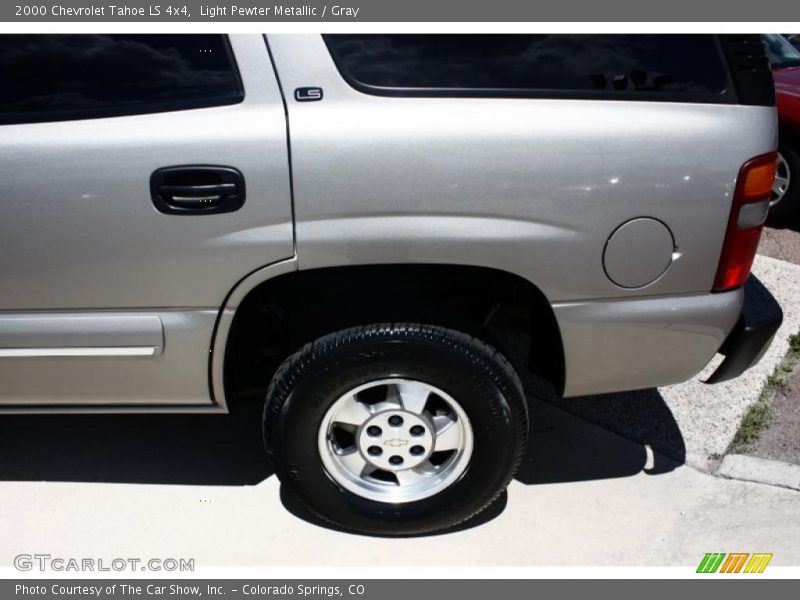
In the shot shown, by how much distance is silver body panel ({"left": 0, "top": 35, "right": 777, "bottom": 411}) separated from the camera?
2152 mm

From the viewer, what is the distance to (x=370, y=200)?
7.14ft

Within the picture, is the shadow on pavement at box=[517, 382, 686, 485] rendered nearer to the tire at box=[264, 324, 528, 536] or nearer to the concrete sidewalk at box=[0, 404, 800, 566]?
the concrete sidewalk at box=[0, 404, 800, 566]

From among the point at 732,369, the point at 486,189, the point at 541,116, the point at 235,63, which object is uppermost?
the point at 235,63

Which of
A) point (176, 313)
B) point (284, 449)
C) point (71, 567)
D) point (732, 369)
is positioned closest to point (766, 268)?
point (732, 369)

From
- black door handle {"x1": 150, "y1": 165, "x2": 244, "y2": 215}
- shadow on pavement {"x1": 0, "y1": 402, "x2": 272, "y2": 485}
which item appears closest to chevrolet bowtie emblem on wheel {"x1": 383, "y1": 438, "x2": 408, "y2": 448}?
shadow on pavement {"x1": 0, "y1": 402, "x2": 272, "y2": 485}

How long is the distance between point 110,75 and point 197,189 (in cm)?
45

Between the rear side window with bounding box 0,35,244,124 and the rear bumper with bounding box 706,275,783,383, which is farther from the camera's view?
the rear bumper with bounding box 706,275,783,383

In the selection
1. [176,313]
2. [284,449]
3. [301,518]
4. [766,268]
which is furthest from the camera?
[766,268]

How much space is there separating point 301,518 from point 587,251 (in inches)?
55.4

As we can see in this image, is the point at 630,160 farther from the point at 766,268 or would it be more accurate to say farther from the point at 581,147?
the point at 766,268

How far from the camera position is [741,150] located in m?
2.21

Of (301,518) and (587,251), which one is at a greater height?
(587,251)

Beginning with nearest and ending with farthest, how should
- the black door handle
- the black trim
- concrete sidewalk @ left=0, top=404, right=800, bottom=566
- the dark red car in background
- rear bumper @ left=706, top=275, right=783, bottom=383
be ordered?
the black door handle → the black trim → rear bumper @ left=706, top=275, right=783, bottom=383 → concrete sidewalk @ left=0, top=404, right=800, bottom=566 → the dark red car in background
